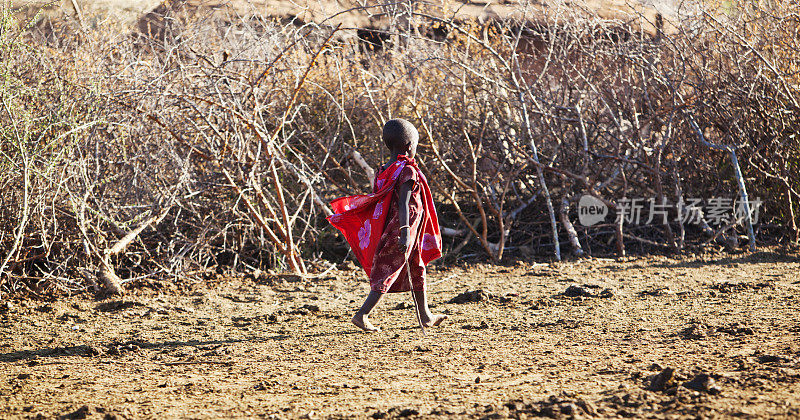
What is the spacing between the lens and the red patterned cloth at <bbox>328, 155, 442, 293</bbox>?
3.85 metres

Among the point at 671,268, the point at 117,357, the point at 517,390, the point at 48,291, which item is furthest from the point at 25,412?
the point at 671,268

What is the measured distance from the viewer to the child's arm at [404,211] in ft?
12.3

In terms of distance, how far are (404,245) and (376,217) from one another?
0.24m

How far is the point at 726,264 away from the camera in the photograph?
5.82 metres

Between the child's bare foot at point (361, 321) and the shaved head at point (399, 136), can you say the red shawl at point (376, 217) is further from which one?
the child's bare foot at point (361, 321)

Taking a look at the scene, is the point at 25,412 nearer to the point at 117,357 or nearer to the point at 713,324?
the point at 117,357

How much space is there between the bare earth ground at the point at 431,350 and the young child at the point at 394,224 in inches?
11.5

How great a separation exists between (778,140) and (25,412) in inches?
230

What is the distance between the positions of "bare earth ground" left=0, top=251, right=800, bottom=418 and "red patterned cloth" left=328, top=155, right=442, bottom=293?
0.35 m

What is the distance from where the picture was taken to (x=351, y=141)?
6812 millimetres
